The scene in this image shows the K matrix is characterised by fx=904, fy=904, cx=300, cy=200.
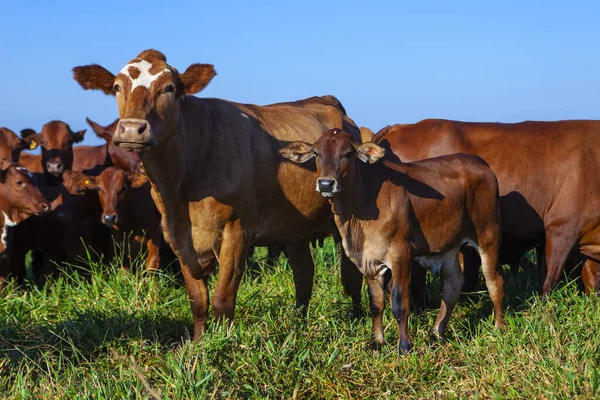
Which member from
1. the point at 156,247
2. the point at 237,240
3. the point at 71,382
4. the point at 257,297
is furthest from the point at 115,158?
the point at 71,382

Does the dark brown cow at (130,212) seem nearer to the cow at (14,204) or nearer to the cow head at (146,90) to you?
the cow at (14,204)

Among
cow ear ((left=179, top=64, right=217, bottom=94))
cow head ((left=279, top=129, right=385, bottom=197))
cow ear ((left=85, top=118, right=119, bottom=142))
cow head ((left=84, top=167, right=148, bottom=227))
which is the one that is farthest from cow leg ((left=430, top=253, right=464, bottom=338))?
cow ear ((left=85, top=118, right=119, bottom=142))

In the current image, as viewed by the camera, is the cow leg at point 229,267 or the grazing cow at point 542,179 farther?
the grazing cow at point 542,179

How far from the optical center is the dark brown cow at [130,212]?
34.9 ft

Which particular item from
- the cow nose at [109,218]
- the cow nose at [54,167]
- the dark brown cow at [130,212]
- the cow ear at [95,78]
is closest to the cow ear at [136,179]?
the dark brown cow at [130,212]

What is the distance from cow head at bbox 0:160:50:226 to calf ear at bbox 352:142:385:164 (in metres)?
5.19

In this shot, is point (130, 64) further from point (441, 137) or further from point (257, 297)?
point (441, 137)

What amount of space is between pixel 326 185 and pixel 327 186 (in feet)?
0.04

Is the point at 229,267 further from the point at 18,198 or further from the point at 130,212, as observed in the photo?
the point at 18,198

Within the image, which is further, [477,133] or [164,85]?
[477,133]

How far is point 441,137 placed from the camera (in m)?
9.36

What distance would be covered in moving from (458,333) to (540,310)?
71 cm

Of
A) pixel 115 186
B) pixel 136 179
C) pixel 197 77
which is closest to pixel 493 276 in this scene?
pixel 197 77

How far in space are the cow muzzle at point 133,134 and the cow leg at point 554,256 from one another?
414 centimetres
